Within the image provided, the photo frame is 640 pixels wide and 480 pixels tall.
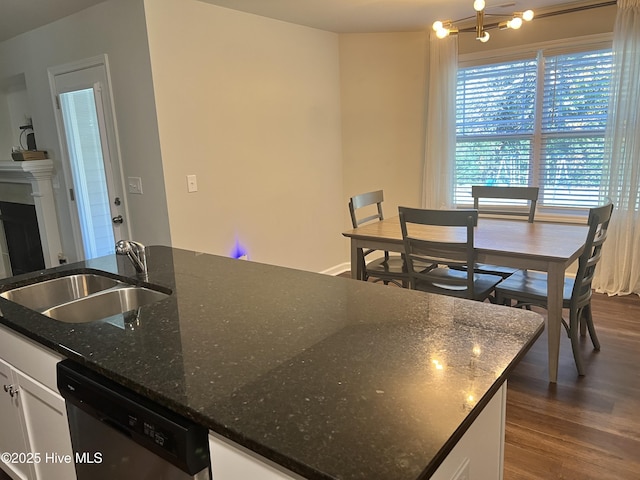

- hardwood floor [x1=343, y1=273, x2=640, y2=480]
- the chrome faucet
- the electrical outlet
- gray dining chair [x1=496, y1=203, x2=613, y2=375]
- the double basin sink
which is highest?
the electrical outlet

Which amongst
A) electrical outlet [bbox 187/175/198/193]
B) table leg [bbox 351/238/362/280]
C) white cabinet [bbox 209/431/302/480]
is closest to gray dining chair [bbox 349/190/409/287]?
table leg [bbox 351/238/362/280]

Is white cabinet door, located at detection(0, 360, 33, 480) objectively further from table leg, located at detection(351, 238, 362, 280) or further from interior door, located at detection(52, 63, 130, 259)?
table leg, located at detection(351, 238, 362, 280)

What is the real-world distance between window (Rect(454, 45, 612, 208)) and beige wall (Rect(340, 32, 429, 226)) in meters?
0.43

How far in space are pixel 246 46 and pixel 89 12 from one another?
45.1 inches

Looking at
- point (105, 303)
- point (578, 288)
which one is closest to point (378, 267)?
point (578, 288)

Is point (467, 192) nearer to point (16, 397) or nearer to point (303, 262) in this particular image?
point (303, 262)

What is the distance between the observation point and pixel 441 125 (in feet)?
14.7

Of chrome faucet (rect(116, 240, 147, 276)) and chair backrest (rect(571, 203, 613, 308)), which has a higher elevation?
chrome faucet (rect(116, 240, 147, 276))

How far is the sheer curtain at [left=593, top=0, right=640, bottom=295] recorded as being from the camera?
11.8ft

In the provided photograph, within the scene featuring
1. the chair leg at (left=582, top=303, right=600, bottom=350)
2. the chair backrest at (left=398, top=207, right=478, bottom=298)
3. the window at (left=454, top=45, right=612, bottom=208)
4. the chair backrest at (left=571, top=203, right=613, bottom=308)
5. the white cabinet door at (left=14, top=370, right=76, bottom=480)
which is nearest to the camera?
the white cabinet door at (left=14, top=370, right=76, bottom=480)

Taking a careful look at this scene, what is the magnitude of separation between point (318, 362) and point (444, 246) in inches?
66.3

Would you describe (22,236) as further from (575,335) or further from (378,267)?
(575,335)

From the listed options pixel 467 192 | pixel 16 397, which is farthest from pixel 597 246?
pixel 16 397

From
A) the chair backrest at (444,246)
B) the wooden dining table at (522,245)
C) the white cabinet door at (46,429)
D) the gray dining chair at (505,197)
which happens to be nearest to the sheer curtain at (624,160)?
the gray dining chair at (505,197)
